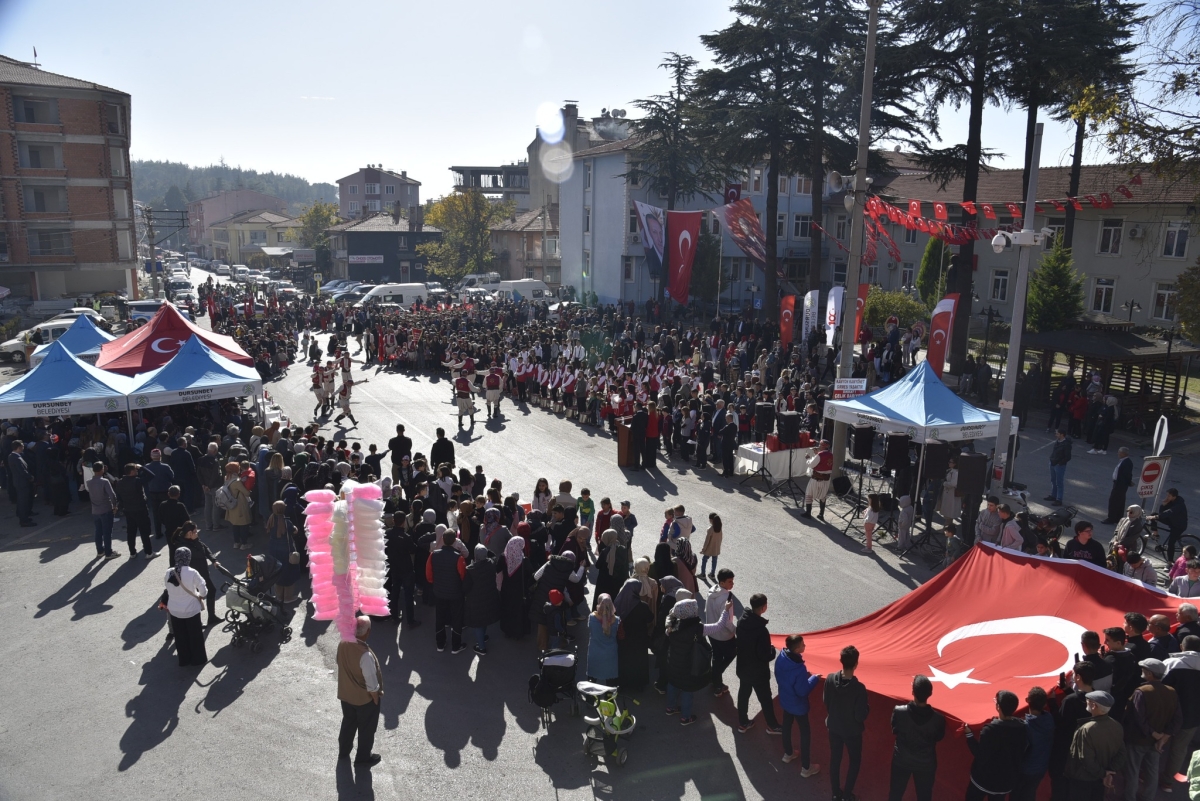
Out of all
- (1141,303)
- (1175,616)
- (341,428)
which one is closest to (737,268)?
(1141,303)

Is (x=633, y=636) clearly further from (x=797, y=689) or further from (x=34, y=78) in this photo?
(x=34, y=78)

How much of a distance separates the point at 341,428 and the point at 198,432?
4965mm

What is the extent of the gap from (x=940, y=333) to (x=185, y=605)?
1667 cm

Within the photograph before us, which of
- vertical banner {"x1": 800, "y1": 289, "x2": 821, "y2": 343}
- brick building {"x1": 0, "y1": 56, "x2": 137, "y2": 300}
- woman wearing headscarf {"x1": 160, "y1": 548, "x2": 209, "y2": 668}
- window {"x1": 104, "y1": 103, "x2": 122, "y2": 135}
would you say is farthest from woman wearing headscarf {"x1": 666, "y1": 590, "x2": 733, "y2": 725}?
window {"x1": 104, "y1": 103, "x2": 122, "y2": 135}

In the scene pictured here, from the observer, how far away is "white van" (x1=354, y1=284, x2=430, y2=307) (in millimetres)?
49875

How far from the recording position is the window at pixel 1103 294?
34.5m

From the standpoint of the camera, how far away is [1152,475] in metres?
12.9

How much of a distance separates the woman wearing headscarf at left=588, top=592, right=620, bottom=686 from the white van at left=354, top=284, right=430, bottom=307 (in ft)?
144

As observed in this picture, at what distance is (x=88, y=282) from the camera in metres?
53.3

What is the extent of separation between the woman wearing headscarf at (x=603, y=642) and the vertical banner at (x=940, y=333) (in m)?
Answer: 12.9

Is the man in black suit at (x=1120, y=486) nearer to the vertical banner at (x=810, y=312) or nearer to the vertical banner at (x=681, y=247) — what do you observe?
the vertical banner at (x=810, y=312)

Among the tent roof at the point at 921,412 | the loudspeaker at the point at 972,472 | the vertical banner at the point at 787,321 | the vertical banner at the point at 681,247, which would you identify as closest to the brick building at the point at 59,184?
the vertical banner at the point at 681,247

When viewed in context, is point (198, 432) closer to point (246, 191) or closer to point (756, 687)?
point (756, 687)

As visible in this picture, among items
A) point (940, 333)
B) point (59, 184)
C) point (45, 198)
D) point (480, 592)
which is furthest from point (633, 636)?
point (45, 198)
